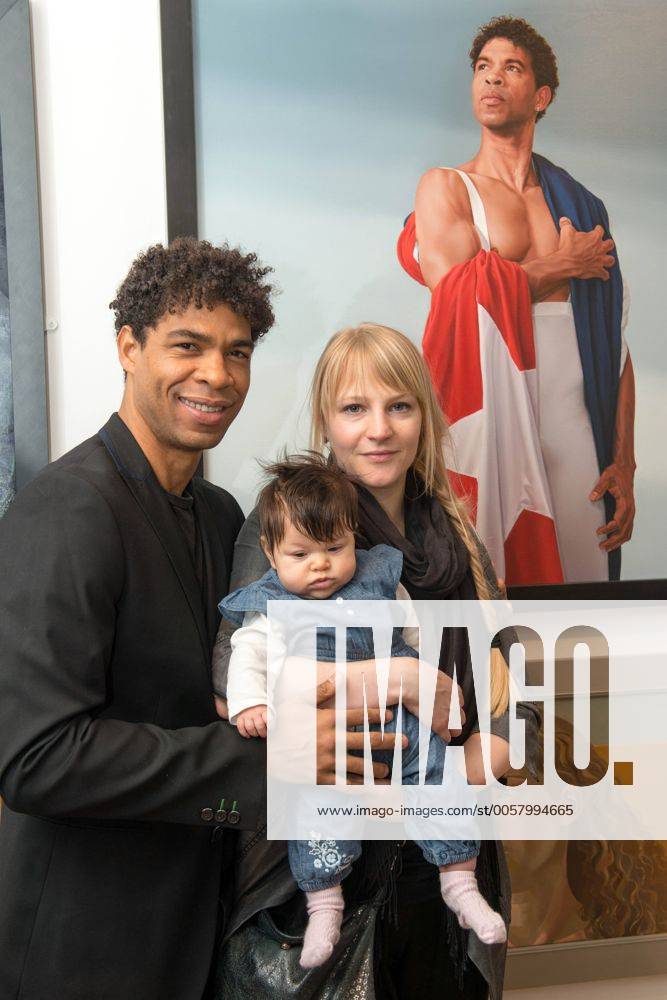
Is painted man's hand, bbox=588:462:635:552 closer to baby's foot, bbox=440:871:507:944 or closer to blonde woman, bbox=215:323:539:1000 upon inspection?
blonde woman, bbox=215:323:539:1000

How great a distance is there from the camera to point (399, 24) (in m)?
2.30

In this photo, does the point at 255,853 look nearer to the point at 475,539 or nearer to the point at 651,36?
the point at 475,539

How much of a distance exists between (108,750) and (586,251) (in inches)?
77.9

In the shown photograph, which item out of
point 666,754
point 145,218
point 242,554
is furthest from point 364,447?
point 666,754

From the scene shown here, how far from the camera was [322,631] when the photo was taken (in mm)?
1499

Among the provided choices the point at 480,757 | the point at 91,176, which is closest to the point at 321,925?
the point at 480,757

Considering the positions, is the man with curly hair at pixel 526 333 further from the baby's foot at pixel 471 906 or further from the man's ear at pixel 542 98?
the baby's foot at pixel 471 906

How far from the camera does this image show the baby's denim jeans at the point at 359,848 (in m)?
1.38

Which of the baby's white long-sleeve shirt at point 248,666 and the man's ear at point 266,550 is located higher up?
the man's ear at point 266,550

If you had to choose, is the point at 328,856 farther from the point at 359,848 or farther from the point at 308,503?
the point at 308,503

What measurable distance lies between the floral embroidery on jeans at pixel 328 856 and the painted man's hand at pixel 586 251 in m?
1.77

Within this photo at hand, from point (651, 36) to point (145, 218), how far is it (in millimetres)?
1592

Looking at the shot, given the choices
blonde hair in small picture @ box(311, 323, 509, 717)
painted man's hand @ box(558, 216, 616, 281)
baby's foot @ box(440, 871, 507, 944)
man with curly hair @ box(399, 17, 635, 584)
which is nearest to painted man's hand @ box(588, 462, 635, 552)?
man with curly hair @ box(399, 17, 635, 584)

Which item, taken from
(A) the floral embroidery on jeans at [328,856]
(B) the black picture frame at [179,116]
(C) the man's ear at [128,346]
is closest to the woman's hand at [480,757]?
(A) the floral embroidery on jeans at [328,856]
